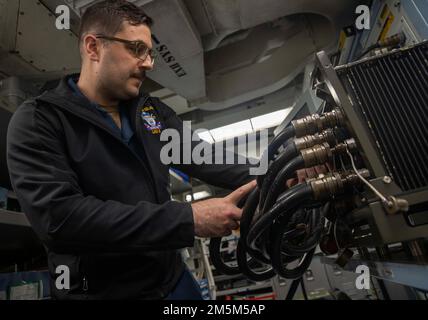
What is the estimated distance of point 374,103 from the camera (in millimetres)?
583

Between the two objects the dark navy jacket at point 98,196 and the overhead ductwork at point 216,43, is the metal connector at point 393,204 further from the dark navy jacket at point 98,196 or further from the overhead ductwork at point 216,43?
the overhead ductwork at point 216,43

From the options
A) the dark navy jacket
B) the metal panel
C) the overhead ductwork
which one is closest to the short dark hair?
the dark navy jacket

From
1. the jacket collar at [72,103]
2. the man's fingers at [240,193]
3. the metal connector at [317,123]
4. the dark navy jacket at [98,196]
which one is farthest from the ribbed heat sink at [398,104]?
the jacket collar at [72,103]

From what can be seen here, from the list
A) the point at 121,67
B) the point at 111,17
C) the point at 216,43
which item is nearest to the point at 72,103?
the point at 121,67

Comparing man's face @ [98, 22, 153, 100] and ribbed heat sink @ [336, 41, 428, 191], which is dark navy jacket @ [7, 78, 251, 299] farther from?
ribbed heat sink @ [336, 41, 428, 191]

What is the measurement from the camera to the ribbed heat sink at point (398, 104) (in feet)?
1.68

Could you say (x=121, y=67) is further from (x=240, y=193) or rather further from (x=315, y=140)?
(x=315, y=140)

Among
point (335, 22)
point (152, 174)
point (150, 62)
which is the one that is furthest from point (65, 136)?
point (335, 22)

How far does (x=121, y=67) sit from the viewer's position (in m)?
1.04

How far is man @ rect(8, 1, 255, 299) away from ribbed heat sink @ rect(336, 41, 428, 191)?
337 mm

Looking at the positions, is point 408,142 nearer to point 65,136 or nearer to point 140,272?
point 140,272

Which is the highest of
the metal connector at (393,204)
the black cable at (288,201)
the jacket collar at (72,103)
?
the jacket collar at (72,103)

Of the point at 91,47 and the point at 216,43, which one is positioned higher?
the point at 216,43

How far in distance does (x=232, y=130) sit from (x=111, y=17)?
2430 mm
